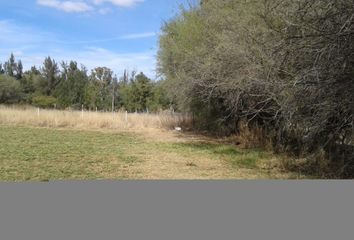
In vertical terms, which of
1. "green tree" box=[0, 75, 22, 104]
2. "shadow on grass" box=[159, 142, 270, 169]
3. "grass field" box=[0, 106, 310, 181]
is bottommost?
"shadow on grass" box=[159, 142, 270, 169]

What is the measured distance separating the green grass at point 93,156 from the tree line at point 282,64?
237 centimetres

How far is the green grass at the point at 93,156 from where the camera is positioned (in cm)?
1254

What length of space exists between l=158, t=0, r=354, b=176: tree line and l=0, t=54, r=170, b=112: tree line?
3484 centimetres

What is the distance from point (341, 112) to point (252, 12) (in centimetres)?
571

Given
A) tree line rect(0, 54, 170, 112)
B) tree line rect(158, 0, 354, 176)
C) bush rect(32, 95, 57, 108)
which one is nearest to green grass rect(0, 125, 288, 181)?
tree line rect(158, 0, 354, 176)

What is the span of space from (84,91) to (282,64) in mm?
59561

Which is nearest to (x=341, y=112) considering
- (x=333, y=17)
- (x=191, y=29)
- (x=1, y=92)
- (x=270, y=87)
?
(x=333, y=17)

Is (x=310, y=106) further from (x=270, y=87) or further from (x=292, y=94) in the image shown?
(x=270, y=87)

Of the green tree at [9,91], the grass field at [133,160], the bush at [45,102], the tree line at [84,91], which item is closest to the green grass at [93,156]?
the grass field at [133,160]

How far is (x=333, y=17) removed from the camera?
8.24 m

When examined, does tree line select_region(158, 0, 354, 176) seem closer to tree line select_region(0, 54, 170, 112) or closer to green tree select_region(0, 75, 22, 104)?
tree line select_region(0, 54, 170, 112)

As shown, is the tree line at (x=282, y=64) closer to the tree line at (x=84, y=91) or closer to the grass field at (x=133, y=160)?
the grass field at (x=133, y=160)

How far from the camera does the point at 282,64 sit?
1062 centimetres

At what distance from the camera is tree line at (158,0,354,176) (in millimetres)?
8620
